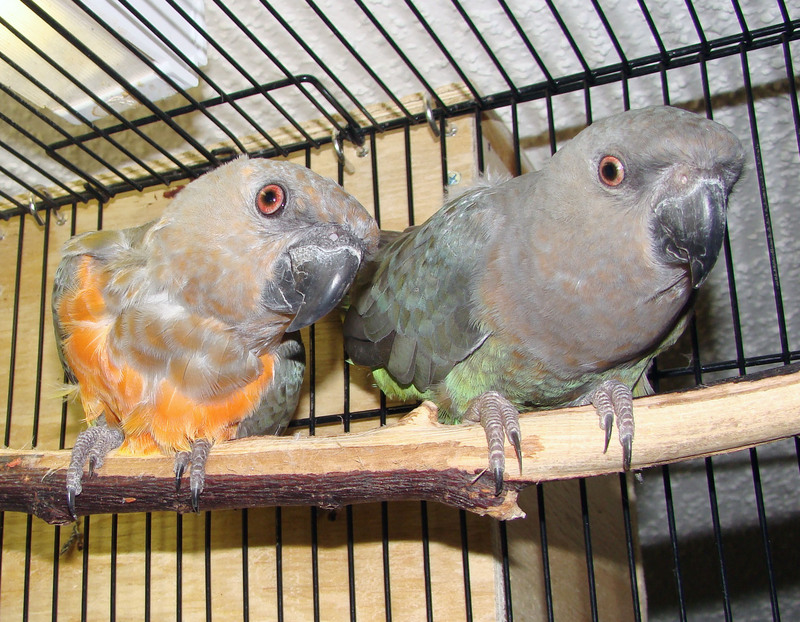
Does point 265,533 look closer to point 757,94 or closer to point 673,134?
point 673,134

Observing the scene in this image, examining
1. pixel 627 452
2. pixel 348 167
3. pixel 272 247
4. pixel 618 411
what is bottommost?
pixel 627 452

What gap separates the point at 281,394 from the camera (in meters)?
2.77

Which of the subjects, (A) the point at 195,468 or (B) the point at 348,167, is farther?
(B) the point at 348,167

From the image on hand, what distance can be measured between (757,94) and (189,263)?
8.63 feet

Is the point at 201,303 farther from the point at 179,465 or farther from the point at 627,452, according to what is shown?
the point at 627,452

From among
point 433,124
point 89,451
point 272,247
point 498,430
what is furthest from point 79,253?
point 498,430

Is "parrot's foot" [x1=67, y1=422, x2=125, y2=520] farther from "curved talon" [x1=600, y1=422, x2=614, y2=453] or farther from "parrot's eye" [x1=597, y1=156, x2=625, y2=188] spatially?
"parrot's eye" [x1=597, y1=156, x2=625, y2=188]

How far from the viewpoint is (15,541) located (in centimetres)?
339

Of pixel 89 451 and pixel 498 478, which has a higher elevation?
pixel 89 451

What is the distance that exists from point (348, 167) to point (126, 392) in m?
1.44

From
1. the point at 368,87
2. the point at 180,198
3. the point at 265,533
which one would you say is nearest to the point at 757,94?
the point at 368,87

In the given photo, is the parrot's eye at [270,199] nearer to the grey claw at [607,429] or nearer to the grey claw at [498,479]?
the grey claw at [498,479]

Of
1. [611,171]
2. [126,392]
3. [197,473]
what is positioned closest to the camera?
[611,171]

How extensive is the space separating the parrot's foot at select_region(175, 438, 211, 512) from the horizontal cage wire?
1.93ft
